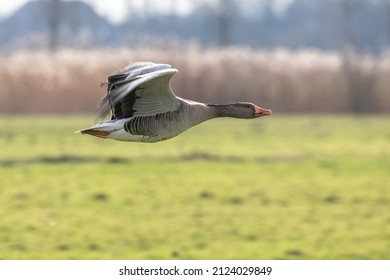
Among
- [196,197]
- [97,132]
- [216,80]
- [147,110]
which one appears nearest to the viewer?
[97,132]

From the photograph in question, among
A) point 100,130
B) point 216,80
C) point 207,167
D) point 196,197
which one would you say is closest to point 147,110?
point 100,130

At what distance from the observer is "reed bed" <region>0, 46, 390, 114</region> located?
20.7m

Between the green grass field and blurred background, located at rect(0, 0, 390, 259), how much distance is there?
1.2 inches

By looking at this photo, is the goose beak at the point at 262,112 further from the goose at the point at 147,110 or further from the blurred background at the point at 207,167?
the blurred background at the point at 207,167

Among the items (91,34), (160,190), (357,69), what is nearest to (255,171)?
(160,190)

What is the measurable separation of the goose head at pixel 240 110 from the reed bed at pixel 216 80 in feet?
38.3

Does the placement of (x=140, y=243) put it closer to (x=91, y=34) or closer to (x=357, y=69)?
(x=357, y=69)

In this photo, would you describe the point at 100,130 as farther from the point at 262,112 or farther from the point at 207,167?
the point at 207,167

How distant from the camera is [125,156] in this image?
760 inches

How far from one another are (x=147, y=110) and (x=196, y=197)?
28.1 ft

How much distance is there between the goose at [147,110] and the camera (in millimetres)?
5266

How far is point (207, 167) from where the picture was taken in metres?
17.6

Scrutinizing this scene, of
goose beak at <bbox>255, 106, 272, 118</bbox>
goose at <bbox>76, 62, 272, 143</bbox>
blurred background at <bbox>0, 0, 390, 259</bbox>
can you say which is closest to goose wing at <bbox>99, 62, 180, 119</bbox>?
goose at <bbox>76, 62, 272, 143</bbox>

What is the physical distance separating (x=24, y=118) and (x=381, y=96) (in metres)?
11.5
